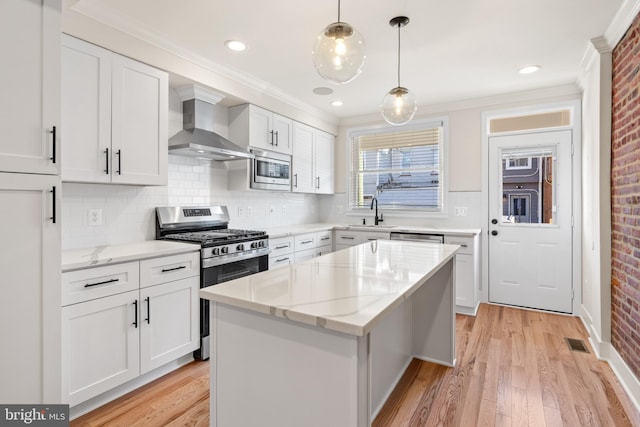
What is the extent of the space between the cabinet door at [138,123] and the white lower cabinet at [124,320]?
705mm

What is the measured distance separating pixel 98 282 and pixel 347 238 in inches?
118

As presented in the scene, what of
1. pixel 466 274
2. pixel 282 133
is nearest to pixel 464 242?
pixel 466 274

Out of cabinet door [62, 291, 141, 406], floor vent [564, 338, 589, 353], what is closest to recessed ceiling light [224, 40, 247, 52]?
cabinet door [62, 291, 141, 406]

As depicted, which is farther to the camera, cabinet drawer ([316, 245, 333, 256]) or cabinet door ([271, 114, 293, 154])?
cabinet drawer ([316, 245, 333, 256])

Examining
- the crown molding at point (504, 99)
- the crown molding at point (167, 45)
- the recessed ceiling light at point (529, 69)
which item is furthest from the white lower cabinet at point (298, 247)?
the recessed ceiling light at point (529, 69)

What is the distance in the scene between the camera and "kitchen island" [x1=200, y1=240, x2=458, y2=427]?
109cm

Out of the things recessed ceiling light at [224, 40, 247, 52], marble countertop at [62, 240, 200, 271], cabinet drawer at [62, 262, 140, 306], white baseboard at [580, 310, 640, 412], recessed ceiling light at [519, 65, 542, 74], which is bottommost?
white baseboard at [580, 310, 640, 412]

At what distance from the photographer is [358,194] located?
17.0 feet

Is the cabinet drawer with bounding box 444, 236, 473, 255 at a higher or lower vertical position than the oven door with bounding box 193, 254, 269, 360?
higher

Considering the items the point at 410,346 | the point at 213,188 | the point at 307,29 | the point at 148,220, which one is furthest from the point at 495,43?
the point at 148,220

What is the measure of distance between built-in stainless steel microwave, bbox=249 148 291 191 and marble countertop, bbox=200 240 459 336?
72.9 inches

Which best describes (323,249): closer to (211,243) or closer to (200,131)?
(211,243)

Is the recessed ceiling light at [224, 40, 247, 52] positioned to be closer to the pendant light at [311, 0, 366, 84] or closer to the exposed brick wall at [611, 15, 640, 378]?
the pendant light at [311, 0, 366, 84]

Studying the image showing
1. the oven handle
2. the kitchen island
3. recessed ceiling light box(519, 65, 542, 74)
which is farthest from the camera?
recessed ceiling light box(519, 65, 542, 74)
